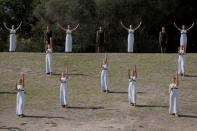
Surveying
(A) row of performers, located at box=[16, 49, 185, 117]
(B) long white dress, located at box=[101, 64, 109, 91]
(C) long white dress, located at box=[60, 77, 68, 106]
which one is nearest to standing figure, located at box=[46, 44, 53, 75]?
(A) row of performers, located at box=[16, 49, 185, 117]

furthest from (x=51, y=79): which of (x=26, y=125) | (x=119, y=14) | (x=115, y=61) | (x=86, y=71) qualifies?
(x=119, y=14)

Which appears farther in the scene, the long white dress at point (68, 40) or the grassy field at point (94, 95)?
the long white dress at point (68, 40)

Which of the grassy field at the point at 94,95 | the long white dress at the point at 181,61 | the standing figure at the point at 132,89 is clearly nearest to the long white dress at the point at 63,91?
the grassy field at the point at 94,95

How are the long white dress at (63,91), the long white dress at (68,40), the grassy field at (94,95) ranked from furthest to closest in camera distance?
the long white dress at (68,40)
the long white dress at (63,91)
the grassy field at (94,95)

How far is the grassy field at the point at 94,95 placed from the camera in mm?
25359

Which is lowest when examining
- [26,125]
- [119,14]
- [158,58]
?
[26,125]

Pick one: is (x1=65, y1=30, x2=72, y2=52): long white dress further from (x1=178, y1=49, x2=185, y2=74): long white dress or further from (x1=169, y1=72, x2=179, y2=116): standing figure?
(x1=169, y1=72, x2=179, y2=116): standing figure

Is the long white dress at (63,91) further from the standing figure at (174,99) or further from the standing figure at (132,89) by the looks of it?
the standing figure at (174,99)

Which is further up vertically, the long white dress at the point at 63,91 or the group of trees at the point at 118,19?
the group of trees at the point at 118,19

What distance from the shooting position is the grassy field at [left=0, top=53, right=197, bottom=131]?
998 inches

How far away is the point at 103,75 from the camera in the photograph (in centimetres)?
3009

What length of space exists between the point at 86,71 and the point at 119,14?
59.8ft

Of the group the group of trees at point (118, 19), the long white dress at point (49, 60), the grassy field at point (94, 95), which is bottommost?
the grassy field at point (94, 95)

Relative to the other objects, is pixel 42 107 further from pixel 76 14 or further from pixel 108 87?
pixel 76 14
